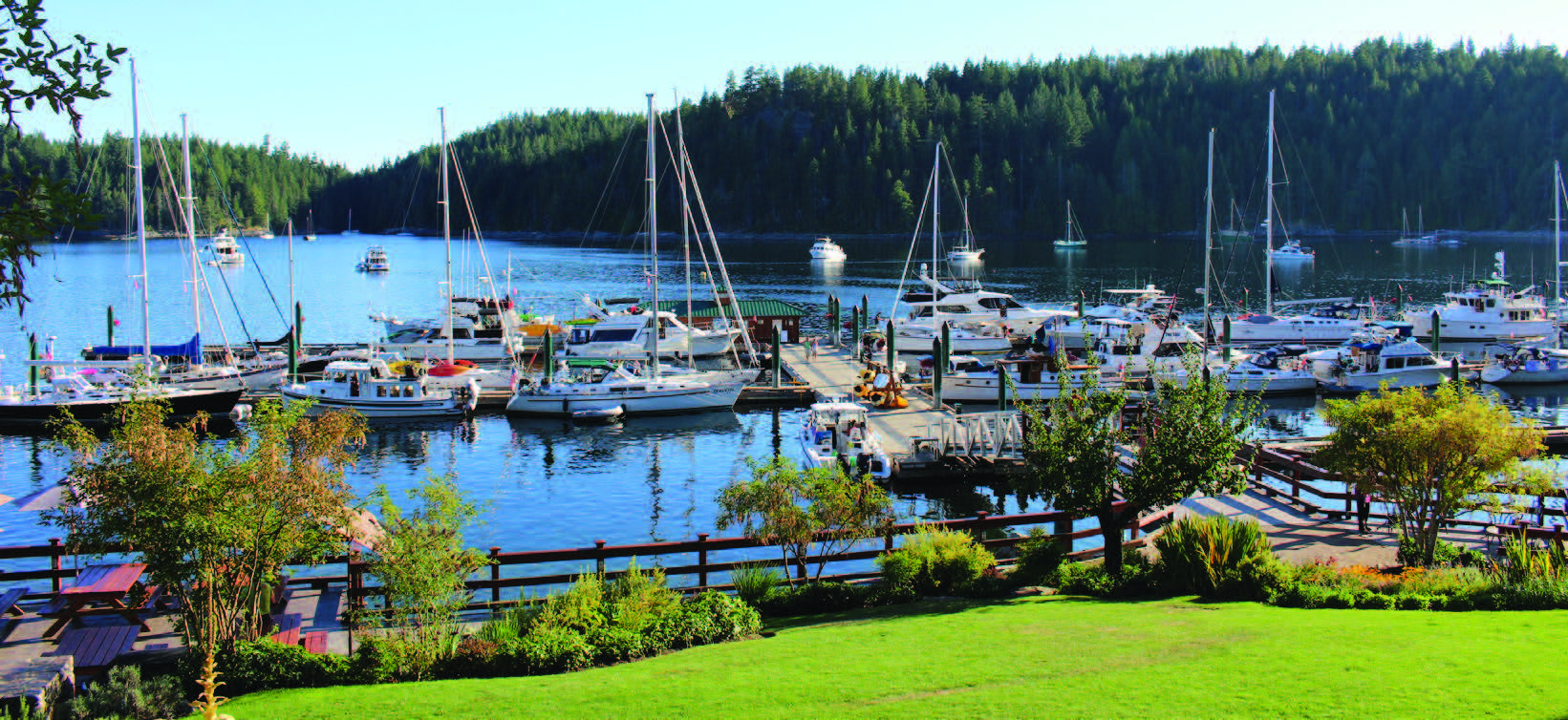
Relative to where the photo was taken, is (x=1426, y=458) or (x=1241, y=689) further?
(x=1426, y=458)

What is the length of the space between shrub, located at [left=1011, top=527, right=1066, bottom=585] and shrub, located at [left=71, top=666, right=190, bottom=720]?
38.0 ft

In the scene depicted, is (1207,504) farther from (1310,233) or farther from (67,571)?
(1310,233)

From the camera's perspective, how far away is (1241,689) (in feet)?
37.3

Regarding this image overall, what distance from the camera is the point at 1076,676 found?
39.7ft

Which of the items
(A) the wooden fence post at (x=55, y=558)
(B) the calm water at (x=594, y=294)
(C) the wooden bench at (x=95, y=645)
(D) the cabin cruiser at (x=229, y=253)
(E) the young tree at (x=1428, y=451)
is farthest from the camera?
(D) the cabin cruiser at (x=229, y=253)

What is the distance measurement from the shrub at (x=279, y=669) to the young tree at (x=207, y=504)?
16.1 inches

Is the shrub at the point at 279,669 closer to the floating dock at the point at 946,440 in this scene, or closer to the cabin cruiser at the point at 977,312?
the floating dock at the point at 946,440

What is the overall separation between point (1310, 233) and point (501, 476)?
18873 cm

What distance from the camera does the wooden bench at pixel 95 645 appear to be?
47.1ft

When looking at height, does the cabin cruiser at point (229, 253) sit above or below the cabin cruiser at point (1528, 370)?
above

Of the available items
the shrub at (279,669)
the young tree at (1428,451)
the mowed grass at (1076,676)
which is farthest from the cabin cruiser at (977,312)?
the shrub at (279,669)

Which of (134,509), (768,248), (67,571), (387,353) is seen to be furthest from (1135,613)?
(768,248)

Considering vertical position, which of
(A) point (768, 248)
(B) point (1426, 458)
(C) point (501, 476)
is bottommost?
(C) point (501, 476)

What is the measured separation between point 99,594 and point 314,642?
2.88m
